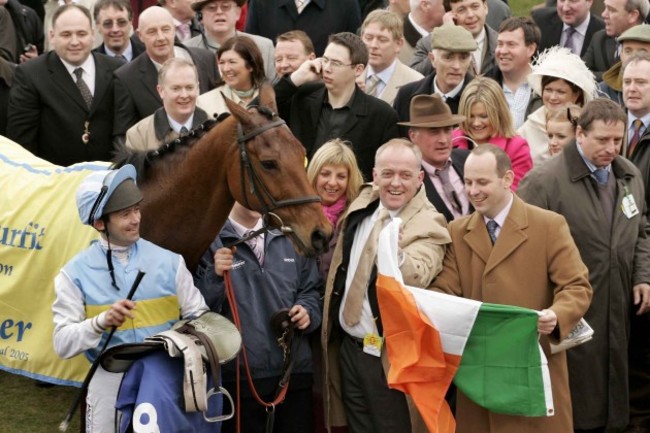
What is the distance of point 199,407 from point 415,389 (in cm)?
121

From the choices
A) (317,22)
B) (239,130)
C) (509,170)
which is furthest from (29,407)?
(317,22)

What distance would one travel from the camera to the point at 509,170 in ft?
23.4

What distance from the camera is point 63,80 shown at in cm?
985

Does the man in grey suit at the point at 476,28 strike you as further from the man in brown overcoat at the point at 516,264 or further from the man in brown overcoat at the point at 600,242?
the man in brown overcoat at the point at 516,264

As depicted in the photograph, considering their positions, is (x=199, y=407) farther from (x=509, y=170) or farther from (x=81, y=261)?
(x=509, y=170)

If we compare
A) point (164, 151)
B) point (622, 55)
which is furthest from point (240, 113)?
point (622, 55)

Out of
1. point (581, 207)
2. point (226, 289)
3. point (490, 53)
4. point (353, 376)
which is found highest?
point (490, 53)

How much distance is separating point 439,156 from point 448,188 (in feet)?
0.77

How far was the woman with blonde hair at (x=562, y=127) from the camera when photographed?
8562 millimetres

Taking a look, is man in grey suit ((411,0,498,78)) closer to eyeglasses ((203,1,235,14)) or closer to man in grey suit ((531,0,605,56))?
man in grey suit ((531,0,605,56))

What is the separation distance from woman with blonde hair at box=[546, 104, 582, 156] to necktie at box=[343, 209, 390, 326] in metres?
1.83

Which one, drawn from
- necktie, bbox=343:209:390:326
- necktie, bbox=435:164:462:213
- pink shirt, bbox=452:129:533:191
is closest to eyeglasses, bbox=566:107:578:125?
pink shirt, bbox=452:129:533:191

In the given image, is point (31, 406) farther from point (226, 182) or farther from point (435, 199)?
point (435, 199)

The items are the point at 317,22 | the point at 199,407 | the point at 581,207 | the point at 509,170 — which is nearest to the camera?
the point at 199,407
